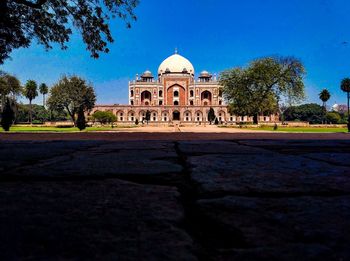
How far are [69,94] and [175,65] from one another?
42.7 meters

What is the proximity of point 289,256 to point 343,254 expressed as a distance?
0.12 m

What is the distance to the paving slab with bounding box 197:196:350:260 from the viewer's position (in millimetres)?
790

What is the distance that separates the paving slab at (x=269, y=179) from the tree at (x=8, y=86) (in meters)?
51.3

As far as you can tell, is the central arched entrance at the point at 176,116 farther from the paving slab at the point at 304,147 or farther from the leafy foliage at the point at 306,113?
the paving slab at the point at 304,147

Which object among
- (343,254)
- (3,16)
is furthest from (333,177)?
(3,16)

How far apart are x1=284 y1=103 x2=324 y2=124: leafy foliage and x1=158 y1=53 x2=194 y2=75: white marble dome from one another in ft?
84.3

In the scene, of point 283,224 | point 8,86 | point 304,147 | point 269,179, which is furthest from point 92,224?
point 8,86

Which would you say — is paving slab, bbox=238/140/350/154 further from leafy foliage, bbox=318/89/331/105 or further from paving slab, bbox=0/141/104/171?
leafy foliage, bbox=318/89/331/105

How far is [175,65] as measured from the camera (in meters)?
81.2

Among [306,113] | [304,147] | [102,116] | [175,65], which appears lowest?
[304,147]

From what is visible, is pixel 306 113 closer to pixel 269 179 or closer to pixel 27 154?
pixel 27 154

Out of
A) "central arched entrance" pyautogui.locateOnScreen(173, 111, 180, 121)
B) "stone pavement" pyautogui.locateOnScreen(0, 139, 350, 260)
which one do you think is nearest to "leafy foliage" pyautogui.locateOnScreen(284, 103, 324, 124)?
"central arched entrance" pyautogui.locateOnScreen(173, 111, 180, 121)

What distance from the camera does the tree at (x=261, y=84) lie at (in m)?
34.8

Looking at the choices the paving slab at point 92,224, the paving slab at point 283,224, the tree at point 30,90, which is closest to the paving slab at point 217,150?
the paving slab at point 92,224
